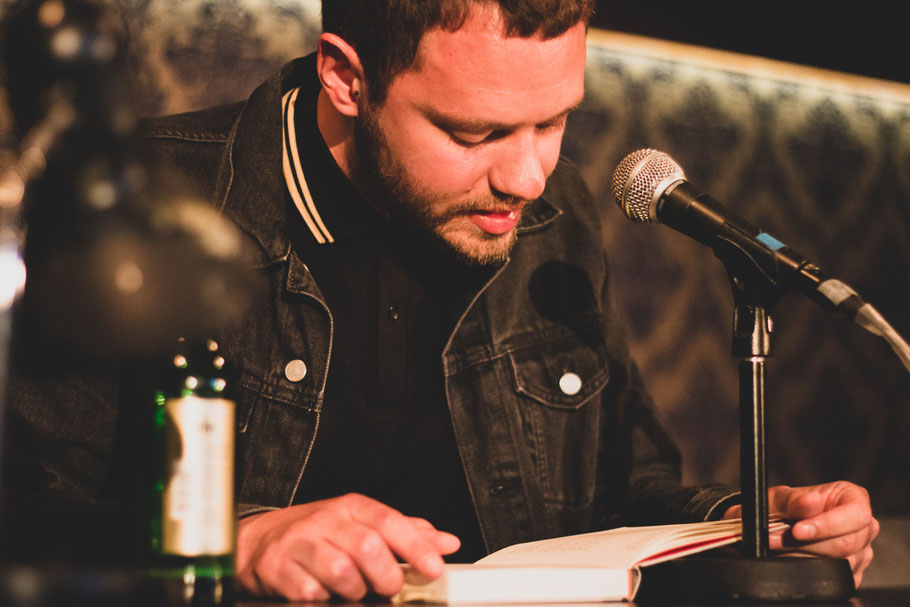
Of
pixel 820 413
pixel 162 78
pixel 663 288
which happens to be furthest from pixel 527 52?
pixel 820 413

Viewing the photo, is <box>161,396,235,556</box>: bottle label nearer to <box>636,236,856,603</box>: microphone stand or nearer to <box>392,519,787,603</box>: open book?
<box>392,519,787,603</box>: open book

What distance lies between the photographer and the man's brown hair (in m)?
1.22

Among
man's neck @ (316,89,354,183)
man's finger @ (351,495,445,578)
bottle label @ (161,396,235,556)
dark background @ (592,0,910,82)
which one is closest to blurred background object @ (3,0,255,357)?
bottle label @ (161,396,235,556)

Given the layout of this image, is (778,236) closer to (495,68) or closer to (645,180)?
(495,68)

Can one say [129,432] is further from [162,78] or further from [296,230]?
[162,78]

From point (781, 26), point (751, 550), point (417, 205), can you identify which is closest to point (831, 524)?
point (751, 550)

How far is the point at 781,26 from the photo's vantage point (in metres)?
2.59

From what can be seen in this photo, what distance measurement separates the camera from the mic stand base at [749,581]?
89 cm

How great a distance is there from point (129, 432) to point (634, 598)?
0.69 m

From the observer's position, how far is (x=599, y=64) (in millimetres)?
2615

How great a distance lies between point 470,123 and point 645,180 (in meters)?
0.31

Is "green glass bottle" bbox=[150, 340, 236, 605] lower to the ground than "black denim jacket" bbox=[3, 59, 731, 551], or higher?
lower

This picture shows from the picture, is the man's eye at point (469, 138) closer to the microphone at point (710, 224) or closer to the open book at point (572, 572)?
the microphone at point (710, 224)

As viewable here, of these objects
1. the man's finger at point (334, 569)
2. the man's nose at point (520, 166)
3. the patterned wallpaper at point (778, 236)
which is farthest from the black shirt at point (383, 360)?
the patterned wallpaper at point (778, 236)
